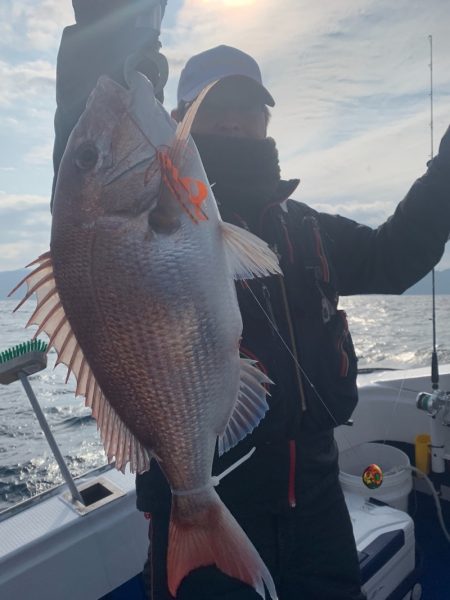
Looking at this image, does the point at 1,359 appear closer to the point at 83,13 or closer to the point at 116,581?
the point at 116,581

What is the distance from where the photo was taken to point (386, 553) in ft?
9.89

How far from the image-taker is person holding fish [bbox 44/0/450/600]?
1426 mm

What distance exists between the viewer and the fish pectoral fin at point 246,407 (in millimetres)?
1579

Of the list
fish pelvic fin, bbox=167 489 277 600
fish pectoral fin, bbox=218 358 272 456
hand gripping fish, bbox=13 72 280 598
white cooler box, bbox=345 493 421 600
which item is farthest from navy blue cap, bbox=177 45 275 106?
white cooler box, bbox=345 493 421 600

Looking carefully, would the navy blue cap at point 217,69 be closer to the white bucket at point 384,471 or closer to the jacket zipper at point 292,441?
the jacket zipper at point 292,441

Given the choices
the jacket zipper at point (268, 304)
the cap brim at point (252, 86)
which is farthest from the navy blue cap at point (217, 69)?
the jacket zipper at point (268, 304)

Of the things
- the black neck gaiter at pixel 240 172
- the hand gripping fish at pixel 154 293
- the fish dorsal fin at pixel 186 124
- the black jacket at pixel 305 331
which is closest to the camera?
the fish dorsal fin at pixel 186 124

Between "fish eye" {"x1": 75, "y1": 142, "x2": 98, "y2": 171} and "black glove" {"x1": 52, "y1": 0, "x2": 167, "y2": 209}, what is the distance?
356 mm

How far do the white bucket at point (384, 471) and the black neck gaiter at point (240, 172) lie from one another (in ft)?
8.14

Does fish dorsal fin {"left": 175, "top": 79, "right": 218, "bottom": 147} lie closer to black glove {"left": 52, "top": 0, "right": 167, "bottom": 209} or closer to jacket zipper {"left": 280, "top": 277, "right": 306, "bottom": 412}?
black glove {"left": 52, "top": 0, "right": 167, "bottom": 209}

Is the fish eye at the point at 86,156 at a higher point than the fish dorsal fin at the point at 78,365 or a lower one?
higher

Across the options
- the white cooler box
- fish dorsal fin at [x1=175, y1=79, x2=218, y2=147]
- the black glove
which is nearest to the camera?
fish dorsal fin at [x1=175, y1=79, x2=218, y2=147]

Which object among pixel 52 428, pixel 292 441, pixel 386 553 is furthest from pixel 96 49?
pixel 52 428

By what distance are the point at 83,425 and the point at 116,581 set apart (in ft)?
19.6
